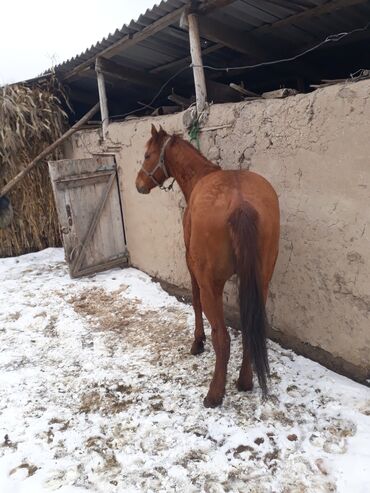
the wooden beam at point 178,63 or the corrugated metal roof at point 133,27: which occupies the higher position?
the corrugated metal roof at point 133,27

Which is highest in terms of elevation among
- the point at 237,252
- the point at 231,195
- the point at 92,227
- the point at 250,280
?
the point at 231,195

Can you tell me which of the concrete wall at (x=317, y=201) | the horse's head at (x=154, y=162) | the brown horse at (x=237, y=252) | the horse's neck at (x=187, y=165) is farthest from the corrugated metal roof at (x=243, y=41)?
the brown horse at (x=237, y=252)

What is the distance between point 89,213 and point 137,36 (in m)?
2.55

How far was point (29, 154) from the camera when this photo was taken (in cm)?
693

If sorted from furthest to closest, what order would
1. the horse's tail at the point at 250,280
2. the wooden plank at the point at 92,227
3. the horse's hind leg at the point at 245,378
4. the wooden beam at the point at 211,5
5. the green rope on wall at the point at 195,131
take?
1. the wooden plank at the point at 92,227
2. the green rope on wall at the point at 195,131
3. the wooden beam at the point at 211,5
4. the horse's hind leg at the point at 245,378
5. the horse's tail at the point at 250,280

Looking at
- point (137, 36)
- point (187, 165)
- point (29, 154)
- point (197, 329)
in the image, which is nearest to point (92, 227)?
point (29, 154)

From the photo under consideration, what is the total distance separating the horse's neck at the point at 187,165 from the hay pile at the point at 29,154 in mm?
4274

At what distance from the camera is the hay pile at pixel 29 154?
21.1 ft

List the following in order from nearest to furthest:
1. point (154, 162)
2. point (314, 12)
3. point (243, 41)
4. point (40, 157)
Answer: point (154, 162), point (314, 12), point (243, 41), point (40, 157)

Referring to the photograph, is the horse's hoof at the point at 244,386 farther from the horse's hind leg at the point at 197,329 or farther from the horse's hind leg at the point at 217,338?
the horse's hind leg at the point at 197,329

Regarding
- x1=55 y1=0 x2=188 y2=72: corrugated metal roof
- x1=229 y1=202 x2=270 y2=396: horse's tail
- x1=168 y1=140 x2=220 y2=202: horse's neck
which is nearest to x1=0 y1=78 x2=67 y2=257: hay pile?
x1=55 y1=0 x2=188 y2=72: corrugated metal roof

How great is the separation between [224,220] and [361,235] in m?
1.04

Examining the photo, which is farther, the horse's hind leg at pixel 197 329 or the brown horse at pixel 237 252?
the horse's hind leg at pixel 197 329

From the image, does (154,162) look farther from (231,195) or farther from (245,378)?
(245,378)
